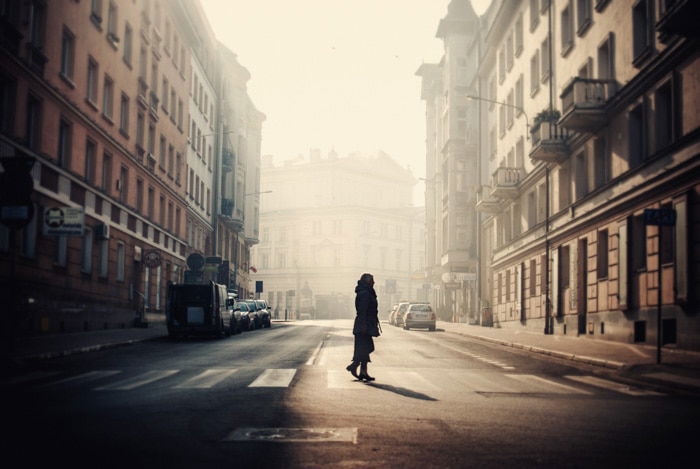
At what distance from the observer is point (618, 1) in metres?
27.3

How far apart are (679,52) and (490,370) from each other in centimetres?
1033

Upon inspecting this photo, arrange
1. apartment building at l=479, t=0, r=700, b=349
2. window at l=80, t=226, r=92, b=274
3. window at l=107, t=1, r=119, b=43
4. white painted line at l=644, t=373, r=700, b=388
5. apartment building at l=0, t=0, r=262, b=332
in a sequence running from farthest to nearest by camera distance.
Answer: window at l=107, t=1, r=119, b=43 < window at l=80, t=226, r=92, b=274 < apartment building at l=0, t=0, r=262, b=332 < apartment building at l=479, t=0, r=700, b=349 < white painted line at l=644, t=373, r=700, b=388

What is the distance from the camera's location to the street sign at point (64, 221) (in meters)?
20.1

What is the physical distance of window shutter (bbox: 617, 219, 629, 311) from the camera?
84.2 ft

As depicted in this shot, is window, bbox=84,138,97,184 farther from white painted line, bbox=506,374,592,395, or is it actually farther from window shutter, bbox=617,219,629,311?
white painted line, bbox=506,374,592,395

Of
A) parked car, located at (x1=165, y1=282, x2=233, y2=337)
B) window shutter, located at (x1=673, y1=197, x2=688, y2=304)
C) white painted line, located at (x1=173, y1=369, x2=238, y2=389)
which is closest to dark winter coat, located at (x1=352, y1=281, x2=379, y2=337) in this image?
white painted line, located at (x1=173, y1=369, x2=238, y2=389)

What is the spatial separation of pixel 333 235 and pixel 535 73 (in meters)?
76.8

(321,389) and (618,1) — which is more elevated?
(618,1)

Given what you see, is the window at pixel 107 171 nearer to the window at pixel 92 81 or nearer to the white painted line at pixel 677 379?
the window at pixel 92 81

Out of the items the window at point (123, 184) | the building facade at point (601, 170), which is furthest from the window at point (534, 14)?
the window at point (123, 184)

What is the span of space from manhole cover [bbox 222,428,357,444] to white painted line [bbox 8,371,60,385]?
20.6ft

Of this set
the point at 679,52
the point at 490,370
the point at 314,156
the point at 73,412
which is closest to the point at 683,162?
the point at 679,52

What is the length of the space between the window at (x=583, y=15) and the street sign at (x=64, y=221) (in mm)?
19317

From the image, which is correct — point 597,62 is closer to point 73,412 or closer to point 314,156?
point 73,412
